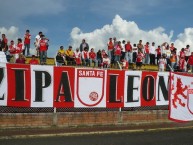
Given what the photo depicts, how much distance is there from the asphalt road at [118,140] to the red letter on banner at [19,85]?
2555mm

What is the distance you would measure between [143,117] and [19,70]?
20.4ft

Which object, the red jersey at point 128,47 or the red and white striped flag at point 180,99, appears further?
the red jersey at point 128,47

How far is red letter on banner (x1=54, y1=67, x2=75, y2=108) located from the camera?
1474 cm

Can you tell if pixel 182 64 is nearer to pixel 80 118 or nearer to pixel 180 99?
pixel 180 99

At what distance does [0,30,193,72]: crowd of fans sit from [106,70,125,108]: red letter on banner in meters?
3.91

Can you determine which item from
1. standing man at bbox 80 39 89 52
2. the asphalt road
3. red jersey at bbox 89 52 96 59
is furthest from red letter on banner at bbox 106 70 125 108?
standing man at bbox 80 39 89 52

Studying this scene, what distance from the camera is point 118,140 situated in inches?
466

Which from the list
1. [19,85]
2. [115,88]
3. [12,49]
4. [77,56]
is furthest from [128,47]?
[19,85]

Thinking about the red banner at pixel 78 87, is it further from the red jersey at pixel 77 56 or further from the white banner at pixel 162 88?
the red jersey at pixel 77 56

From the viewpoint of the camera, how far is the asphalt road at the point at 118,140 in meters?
11.0

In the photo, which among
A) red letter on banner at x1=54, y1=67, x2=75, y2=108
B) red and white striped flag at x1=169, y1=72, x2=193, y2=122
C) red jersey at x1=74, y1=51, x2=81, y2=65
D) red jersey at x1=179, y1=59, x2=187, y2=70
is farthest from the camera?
red jersey at x1=179, y1=59, x2=187, y2=70

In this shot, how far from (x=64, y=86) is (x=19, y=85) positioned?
6.09 feet

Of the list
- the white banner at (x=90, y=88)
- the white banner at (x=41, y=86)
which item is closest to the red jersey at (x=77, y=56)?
the white banner at (x=90, y=88)

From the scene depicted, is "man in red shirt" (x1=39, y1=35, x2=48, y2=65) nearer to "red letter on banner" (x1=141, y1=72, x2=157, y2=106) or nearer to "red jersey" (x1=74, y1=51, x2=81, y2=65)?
"red jersey" (x1=74, y1=51, x2=81, y2=65)
